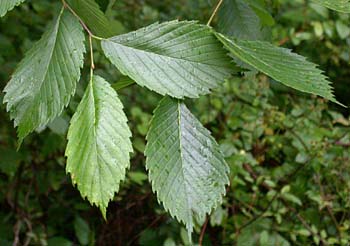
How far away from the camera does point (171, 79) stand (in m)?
0.70

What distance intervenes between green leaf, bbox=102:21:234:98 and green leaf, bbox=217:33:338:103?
34 mm

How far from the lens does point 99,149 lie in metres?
0.67

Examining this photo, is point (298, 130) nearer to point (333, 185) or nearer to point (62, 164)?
point (333, 185)

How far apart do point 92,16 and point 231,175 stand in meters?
0.97

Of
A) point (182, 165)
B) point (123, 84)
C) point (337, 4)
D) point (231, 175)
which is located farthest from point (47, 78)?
point (231, 175)

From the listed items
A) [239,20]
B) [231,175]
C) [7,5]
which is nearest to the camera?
[7,5]

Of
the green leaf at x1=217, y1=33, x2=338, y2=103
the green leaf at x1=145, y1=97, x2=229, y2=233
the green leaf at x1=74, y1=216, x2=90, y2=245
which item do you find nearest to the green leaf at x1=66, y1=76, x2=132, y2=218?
the green leaf at x1=145, y1=97, x2=229, y2=233

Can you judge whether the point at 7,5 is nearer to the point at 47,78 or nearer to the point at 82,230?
the point at 47,78

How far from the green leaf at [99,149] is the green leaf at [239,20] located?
0.46m

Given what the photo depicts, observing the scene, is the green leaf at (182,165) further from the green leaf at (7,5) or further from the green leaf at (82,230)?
the green leaf at (82,230)

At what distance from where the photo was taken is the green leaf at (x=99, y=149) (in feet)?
2.15

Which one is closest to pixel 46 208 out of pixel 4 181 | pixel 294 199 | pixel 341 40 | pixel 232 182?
pixel 4 181

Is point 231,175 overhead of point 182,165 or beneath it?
beneath

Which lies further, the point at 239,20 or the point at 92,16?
the point at 239,20
